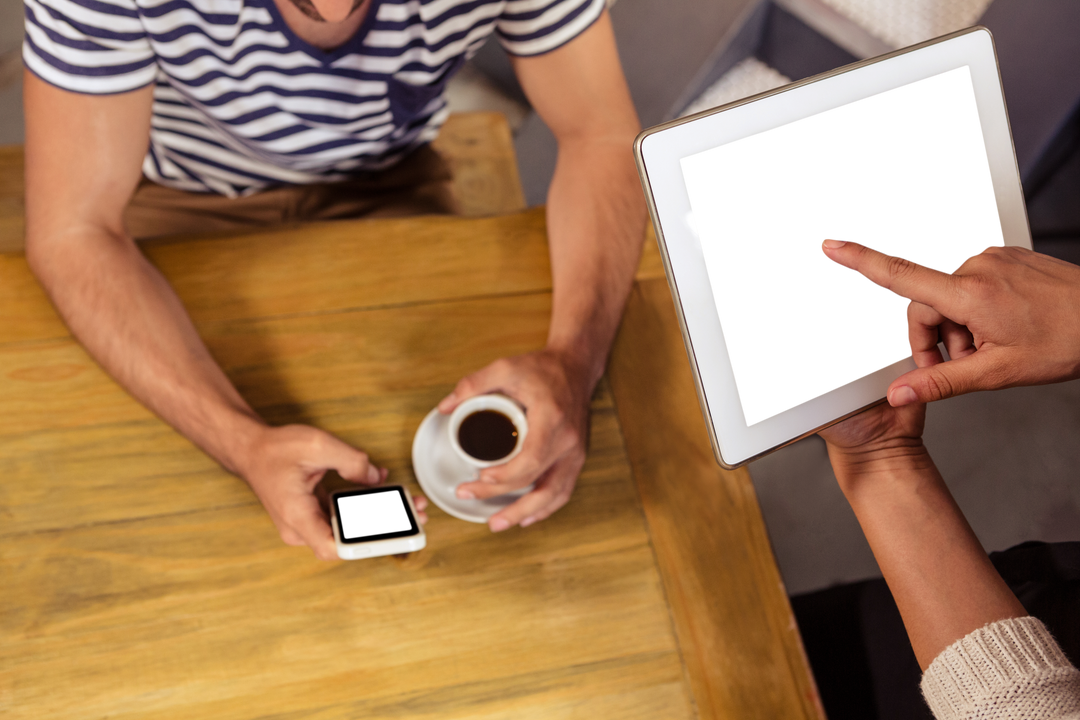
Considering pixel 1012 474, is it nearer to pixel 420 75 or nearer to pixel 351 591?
pixel 351 591

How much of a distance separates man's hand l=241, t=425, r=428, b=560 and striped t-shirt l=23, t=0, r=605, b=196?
0.51m

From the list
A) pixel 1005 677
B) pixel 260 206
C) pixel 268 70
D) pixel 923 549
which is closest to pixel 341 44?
pixel 268 70

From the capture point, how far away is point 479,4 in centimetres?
100

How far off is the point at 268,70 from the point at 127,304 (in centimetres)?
38

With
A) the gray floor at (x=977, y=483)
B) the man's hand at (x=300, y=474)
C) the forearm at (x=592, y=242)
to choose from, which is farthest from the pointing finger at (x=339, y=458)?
the gray floor at (x=977, y=483)

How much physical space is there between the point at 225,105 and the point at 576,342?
2.05 feet

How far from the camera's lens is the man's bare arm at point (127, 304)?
798 millimetres

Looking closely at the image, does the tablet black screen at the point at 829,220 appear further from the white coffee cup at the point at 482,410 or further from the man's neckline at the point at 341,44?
the man's neckline at the point at 341,44

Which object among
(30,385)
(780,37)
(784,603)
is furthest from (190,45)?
(780,37)

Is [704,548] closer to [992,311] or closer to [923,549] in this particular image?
[923,549]

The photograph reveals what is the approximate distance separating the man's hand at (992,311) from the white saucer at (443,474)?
0.47 meters

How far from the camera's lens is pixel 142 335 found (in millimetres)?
852

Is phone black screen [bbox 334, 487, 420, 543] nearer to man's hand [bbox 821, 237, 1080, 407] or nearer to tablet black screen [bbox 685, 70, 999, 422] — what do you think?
tablet black screen [bbox 685, 70, 999, 422]

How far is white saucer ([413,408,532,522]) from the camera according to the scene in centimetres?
83
